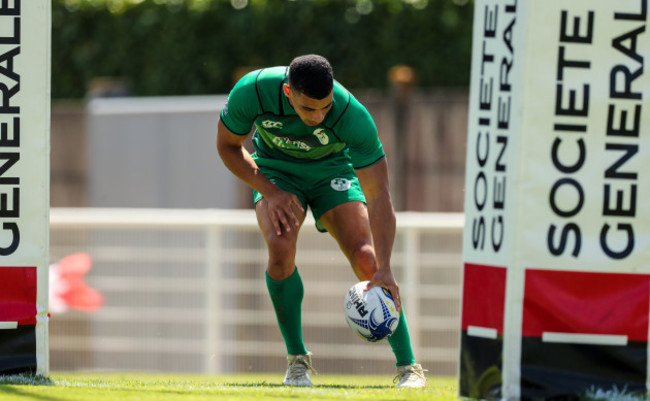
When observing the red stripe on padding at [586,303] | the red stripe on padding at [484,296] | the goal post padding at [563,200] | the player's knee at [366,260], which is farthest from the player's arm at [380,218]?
the red stripe on padding at [586,303]

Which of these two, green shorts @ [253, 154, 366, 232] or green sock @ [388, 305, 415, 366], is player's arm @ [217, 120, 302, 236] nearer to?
green shorts @ [253, 154, 366, 232]

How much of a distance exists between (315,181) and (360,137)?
2.19 feet

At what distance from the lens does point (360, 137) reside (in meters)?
6.16

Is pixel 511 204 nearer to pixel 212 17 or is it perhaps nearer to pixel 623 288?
pixel 623 288

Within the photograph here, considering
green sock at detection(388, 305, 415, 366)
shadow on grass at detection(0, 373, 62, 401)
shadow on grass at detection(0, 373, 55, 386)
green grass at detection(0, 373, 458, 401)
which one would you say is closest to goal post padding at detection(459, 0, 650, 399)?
green grass at detection(0, 373, 458, 401)

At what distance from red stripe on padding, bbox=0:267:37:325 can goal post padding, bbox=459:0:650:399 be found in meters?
2.34

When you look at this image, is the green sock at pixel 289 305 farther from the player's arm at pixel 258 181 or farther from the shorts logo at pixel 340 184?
the shorts logo at pixel 340 184

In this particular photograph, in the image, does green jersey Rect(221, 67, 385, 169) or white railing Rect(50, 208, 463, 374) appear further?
white railing Rect(50, 208, 463, 374)

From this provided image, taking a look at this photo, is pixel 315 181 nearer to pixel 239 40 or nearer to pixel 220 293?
pixel 220 293

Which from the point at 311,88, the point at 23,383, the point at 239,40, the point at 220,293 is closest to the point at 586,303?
the point at 311,88

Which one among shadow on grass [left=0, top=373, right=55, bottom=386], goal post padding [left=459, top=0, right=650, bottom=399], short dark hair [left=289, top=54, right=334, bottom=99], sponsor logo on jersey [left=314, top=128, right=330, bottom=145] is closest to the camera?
goal post padding [left=459, top=0, right=650, bottom=399]

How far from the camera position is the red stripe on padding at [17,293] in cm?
565

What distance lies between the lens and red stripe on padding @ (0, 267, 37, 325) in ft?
18.5

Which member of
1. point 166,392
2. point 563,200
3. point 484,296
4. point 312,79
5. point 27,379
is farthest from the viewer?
point 312,79
